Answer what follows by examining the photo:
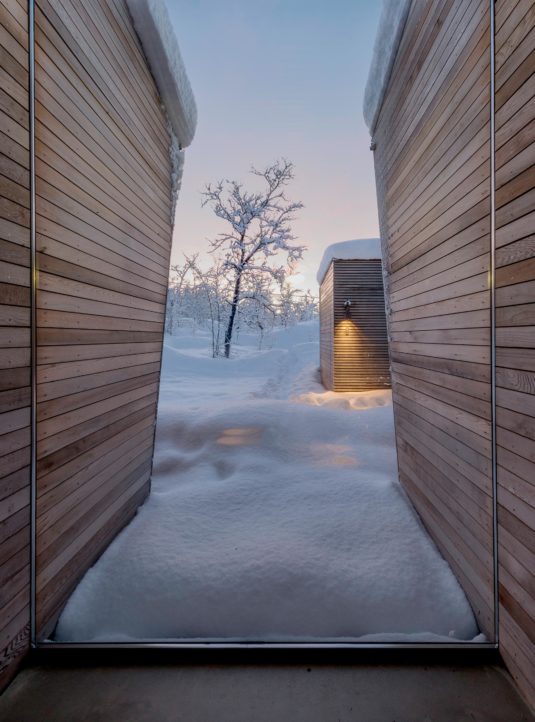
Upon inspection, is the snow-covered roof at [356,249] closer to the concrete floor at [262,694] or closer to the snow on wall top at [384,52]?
the snow on wall top at [384,52]

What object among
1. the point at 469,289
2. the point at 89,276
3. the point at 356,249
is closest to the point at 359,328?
the point at 356,249

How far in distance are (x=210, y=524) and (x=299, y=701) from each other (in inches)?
62.2

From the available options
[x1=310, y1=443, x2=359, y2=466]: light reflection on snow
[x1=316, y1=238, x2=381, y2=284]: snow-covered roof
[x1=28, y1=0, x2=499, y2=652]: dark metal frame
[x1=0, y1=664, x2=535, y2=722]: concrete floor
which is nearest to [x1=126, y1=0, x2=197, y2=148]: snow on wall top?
[x1=28, y1=0, x2=499, y2=652]: dark metal frame

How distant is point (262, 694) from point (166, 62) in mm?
5094

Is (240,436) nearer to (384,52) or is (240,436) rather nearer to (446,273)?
(446,273)

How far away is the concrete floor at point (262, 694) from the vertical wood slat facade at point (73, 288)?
0.97ft

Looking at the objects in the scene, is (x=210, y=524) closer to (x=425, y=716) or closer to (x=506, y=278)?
(x=425, y=716)

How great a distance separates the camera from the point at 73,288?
2.27m

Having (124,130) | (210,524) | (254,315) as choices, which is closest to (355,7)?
(124,130)

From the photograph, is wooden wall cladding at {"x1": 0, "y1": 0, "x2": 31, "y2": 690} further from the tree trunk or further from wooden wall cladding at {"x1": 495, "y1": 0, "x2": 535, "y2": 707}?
the tree trunk

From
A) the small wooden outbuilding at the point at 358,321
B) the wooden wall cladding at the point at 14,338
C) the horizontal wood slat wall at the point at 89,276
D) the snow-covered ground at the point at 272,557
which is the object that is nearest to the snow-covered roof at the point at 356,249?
the small wooden outbuilding at the point at 358,321

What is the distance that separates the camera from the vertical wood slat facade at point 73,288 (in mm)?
1732

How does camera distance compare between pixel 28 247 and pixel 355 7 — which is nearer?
pixel 28 247

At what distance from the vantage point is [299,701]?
1703 mm
